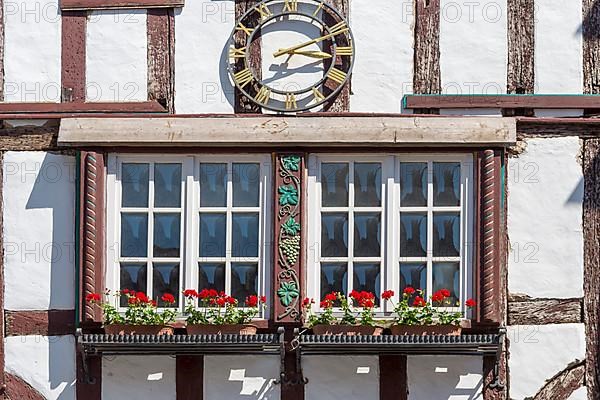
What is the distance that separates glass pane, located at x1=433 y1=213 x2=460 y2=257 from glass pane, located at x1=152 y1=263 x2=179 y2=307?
1932 millimetres

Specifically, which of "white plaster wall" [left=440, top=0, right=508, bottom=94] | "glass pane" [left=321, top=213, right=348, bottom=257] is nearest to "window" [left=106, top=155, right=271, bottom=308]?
"glass pane" [left=321, top=213, right=348, bottom=257]

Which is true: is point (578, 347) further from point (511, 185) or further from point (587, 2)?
point (587, 2)

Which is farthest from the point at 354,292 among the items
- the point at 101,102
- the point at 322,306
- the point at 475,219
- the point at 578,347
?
the point at 101,102

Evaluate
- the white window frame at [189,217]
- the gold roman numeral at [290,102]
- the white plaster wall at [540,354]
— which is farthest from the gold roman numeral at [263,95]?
the white plaster wall at [540,354]

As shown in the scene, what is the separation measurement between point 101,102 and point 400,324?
2809 mm

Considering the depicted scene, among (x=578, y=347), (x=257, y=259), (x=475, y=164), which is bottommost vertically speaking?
(x=578, y=347)

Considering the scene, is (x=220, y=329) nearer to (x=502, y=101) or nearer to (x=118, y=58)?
(x=118, y=58)

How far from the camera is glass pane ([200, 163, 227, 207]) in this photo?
1066 centimetres

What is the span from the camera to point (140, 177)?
421 inches

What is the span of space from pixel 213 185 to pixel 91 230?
97cm

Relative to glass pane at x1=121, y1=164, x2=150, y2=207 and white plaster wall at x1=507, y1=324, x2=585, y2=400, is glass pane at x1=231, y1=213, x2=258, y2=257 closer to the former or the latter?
glass pane at x1=121, y1=164, x2=150, y2=207

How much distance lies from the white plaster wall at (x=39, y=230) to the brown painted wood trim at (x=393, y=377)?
93.8 inches

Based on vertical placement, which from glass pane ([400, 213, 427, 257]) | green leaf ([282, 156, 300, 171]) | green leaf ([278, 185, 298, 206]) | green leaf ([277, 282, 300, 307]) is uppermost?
green leaf ([282, 156, 300, 171])

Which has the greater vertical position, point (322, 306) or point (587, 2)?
point (587, 2)
